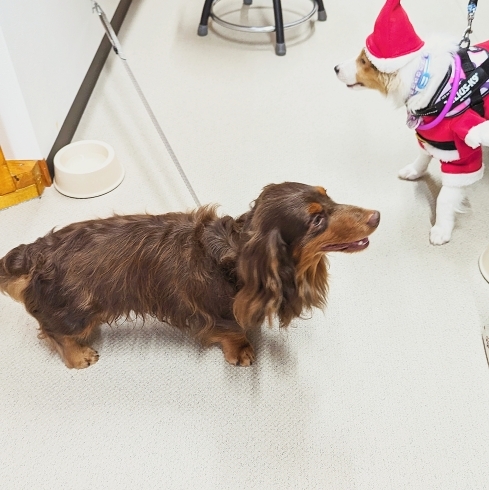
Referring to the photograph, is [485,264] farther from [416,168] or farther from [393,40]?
[393,40]

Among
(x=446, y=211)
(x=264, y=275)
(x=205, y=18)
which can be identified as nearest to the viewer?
(x=264, y=275)

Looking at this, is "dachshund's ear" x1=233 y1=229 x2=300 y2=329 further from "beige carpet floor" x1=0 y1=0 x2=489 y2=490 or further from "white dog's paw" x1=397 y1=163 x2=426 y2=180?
"white dog's paw" x1=397 y1=163 x2=426 y2=180

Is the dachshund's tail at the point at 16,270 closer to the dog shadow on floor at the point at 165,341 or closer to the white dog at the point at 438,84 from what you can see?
the dog shadow on floor at the point at 165,341

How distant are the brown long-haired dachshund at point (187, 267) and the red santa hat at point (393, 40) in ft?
2.02

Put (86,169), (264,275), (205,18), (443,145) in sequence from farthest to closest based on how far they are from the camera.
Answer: (205,18)
(86,169)
(443,145)
(264,275)

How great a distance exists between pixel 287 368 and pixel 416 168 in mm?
1076

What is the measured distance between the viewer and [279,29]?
2.94 meters

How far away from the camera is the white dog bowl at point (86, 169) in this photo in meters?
2.13

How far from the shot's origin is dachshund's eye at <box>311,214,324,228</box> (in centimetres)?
124

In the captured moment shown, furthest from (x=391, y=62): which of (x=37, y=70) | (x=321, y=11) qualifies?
(x=321, y=11)

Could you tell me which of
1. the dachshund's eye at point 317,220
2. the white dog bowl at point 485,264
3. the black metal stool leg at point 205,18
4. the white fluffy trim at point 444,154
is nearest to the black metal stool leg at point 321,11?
the black metal stool leg at point 205,18

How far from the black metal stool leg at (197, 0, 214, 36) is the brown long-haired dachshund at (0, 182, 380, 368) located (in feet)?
6.81

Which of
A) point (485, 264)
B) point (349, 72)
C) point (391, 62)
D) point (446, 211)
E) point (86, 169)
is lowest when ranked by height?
point (485, 264)

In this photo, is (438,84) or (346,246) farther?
(438,84)
